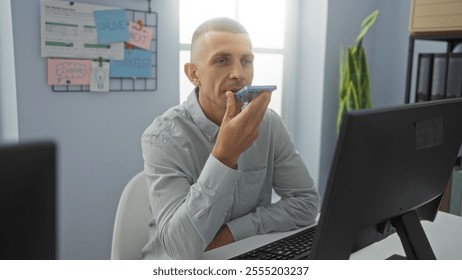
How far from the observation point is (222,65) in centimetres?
110

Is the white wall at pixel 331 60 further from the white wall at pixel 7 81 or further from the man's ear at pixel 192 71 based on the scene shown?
the white wall at pixel 7 81

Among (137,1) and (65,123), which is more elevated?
(137,1)

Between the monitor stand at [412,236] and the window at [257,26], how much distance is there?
1.42 m

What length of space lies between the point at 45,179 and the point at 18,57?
1315 millimetres

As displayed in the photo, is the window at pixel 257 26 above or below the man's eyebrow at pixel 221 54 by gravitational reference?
above

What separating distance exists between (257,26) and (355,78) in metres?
0.58

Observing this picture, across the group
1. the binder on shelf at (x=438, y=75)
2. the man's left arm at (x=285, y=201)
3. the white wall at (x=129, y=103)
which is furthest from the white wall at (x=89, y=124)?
the binder on shelf at (x=438, y=75)

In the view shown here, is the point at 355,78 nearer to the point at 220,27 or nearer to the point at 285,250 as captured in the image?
the point at 220,27

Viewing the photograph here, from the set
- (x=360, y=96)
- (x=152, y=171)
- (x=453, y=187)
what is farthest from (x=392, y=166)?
(x=360, y=96)

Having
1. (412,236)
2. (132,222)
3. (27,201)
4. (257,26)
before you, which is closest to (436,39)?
(257,26)

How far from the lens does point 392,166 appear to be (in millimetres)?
615

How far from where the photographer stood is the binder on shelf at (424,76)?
191 cm
